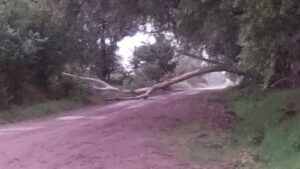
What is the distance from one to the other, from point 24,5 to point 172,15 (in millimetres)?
8125

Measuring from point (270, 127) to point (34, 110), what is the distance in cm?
1107

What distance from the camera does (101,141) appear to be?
47.8ft

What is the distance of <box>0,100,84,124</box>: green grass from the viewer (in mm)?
22359

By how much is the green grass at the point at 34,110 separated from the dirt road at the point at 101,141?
5.32 feet

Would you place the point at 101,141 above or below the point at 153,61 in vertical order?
below

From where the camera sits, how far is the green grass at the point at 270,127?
41.9 feet

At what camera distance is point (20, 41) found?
23.6m

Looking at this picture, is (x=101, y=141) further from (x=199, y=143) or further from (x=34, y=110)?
(x=34, y=110)

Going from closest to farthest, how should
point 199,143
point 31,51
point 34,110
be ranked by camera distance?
point 199,143 → point 34,110 → point 31,51

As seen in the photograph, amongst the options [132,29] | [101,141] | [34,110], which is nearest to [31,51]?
[34,110]

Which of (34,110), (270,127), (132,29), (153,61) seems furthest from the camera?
(153,61)

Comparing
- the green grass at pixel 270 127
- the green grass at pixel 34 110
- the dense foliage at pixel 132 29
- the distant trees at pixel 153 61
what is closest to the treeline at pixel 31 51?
the dense foliage at pixel 132 29

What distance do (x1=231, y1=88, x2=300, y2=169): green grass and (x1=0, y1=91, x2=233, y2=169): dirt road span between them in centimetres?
112

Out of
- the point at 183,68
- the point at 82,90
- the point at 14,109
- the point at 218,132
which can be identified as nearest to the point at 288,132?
the point at 218,132
